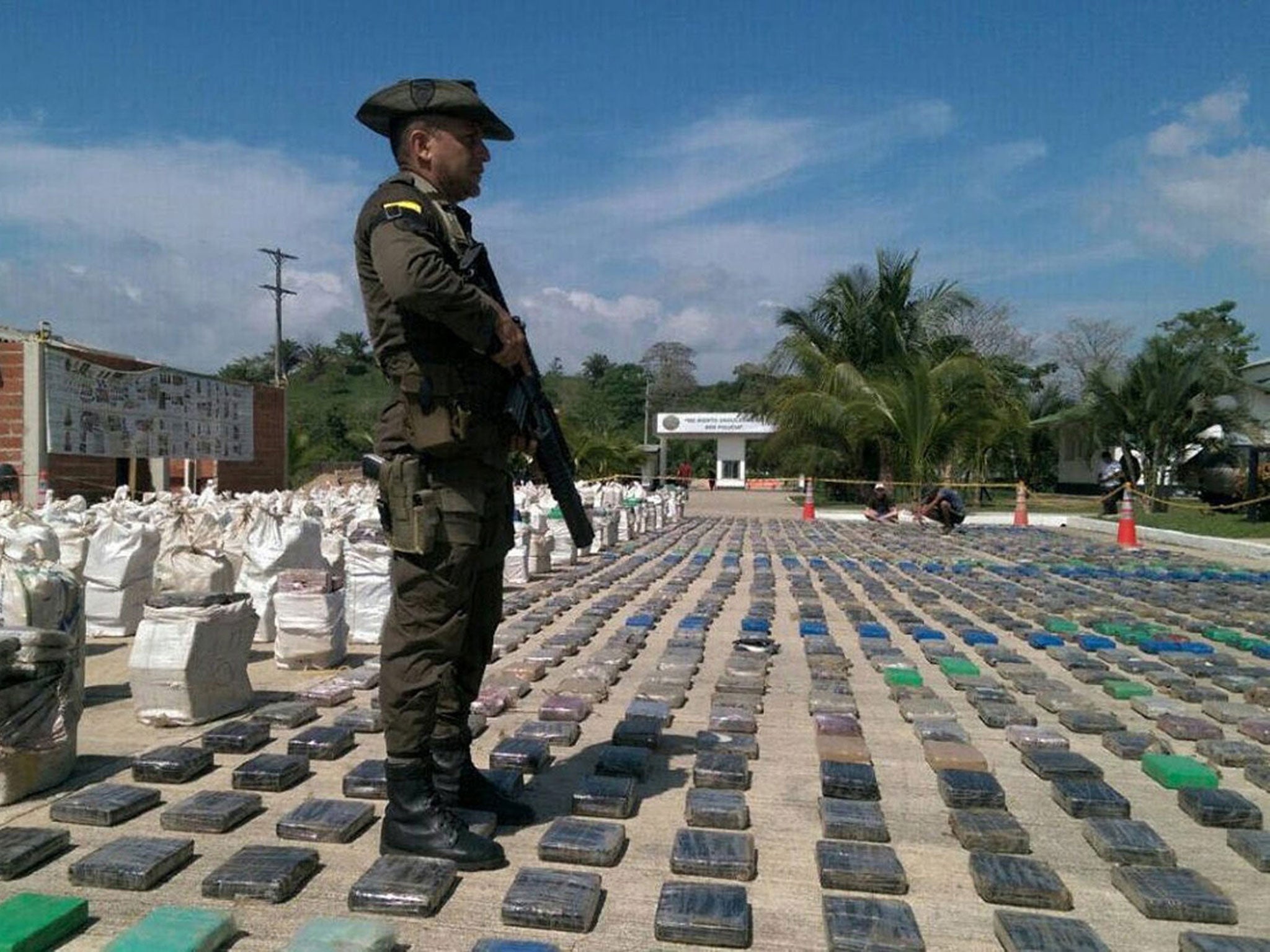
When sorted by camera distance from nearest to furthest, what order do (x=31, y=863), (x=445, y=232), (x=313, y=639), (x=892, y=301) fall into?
(x=31, y=863) < (x=445, y=232) < (x=313, y=639) < (x=892, y=301)

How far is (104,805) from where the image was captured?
2.60 m

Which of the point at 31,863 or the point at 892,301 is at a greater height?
the point at 892,301

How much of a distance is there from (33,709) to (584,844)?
1.70m

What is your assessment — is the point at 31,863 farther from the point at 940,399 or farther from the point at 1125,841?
the point at 940,399

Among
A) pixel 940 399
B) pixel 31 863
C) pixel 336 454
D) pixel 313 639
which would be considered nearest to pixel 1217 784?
pixel 31 863

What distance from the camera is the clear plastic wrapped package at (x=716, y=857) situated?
2.37m

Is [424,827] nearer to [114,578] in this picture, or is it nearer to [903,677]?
[903,677]

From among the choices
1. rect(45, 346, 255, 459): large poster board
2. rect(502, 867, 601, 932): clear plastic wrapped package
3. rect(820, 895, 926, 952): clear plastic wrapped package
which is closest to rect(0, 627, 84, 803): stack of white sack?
rect(502, 867, 601, 932): clear plastic wrapped package

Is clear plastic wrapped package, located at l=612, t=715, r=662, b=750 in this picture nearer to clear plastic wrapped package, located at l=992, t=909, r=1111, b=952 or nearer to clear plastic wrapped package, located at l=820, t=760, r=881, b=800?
clear plastic wrapped package, located at l=820, t=760, r=881, b=800

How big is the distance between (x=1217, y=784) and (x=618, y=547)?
9077 mm

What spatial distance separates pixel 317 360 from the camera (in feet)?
236

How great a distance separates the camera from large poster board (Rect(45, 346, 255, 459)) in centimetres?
1205

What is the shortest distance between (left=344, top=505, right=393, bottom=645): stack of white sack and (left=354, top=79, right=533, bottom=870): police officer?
3.00 meters

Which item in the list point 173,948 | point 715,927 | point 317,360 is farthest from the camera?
point 317,360
